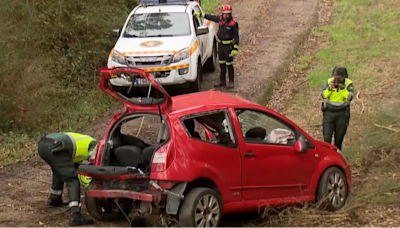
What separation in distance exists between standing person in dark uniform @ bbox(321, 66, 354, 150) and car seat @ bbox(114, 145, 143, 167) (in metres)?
3.96

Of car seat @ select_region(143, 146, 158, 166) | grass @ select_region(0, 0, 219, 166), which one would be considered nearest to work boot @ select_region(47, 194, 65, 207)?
car seat @ select_region(143, 146, 158, 166)

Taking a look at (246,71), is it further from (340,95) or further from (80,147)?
(80,147)

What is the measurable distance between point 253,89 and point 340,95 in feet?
16.4

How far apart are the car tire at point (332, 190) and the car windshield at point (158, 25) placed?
20.4ft

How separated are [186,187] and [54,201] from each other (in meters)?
2.36

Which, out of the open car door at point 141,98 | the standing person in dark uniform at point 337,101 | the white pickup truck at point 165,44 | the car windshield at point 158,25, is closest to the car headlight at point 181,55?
the white pickup truck at point 165,44

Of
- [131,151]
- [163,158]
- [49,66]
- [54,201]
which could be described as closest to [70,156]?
[54,201]

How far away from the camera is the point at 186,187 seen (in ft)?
21.3

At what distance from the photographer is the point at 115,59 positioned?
496 inches

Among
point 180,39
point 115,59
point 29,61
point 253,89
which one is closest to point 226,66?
point 253,89

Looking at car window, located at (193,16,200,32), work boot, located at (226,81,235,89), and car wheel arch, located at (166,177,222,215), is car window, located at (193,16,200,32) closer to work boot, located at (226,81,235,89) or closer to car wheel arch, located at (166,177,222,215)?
work boot, located at (226,81,235,89)

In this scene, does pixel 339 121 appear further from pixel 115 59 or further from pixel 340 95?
pixel 115 59

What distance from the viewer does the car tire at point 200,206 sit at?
6320 mm

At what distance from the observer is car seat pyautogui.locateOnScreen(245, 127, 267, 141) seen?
7.28 metres
